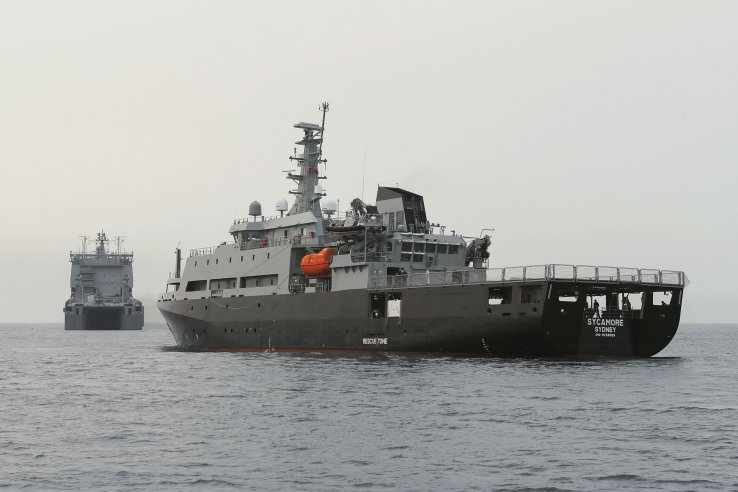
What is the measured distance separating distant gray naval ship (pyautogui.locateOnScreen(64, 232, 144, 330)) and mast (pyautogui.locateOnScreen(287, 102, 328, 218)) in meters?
103

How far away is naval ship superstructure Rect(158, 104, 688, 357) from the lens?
4269cm

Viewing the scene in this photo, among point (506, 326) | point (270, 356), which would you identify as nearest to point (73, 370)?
point (270, 356)

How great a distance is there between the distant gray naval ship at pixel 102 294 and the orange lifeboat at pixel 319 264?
111 m

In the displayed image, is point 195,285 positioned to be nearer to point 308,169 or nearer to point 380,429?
point 308,169

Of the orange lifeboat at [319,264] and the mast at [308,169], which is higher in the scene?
the mast at [308,169]

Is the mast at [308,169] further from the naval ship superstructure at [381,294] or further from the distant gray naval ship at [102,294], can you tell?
the distant gray naval ship at [102,294]

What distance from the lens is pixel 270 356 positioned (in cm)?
5050

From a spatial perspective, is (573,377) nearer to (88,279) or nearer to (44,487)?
(44,487)

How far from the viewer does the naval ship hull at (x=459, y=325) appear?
1663 inches

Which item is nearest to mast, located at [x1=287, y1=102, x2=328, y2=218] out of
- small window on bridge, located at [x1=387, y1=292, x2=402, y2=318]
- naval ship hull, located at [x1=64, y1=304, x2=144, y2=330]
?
small window on bridge, located at [x1=387, y1=292, x2=402, y2=318]

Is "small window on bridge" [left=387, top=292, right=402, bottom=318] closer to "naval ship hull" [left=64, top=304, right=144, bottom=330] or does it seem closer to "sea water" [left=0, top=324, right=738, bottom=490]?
"sea water" [left=0, top=324, right=738, bottom=490]

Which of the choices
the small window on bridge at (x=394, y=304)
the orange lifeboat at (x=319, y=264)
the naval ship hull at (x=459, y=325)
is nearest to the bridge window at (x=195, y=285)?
the naval ship hull at (x=459, y=325)

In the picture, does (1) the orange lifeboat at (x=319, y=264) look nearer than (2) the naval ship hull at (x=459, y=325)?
No

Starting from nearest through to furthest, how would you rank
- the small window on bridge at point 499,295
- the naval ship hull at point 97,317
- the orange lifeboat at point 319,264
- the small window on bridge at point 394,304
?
1. the small window on bridge at point 499,295
2. the small window on bridge at point 394,304
3. the orange lifeboat at point 319,264
4. the naval ship hull at point 97,317
